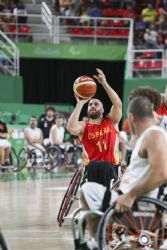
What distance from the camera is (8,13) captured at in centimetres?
3450

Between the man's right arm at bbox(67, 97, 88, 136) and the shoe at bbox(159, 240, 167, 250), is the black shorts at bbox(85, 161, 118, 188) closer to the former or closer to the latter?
the man's right arm at bbox(67, 97, 88, 136)

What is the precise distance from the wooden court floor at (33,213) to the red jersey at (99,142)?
1.11 m

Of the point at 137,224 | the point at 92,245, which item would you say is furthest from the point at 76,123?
the point at 137,224

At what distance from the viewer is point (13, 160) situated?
2786cm

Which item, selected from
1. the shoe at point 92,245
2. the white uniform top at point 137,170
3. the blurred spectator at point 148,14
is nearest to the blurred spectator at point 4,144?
the blurred spectator at point 148,14

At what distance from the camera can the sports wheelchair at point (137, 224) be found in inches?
300

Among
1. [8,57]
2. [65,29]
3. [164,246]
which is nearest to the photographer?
[164,246]

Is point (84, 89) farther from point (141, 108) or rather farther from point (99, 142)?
point (141, 108)

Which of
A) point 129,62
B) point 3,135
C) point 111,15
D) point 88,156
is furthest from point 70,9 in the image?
point 88,156

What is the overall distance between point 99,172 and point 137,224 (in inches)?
189

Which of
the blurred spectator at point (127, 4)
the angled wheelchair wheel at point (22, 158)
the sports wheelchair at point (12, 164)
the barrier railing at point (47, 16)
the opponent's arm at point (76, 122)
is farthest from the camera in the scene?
the blurred spectator at point (127, 4)

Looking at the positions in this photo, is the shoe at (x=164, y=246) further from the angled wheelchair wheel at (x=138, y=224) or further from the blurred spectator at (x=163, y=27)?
the blurred spectator at (x=163, y=27)

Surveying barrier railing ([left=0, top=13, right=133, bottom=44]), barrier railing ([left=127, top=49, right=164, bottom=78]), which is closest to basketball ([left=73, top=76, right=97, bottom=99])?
barrier railing ([left=127, top=49, right=164, bottom=78])

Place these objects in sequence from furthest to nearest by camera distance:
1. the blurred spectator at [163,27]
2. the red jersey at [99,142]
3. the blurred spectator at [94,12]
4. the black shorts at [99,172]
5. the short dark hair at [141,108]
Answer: the blurred spectator at [94,12] < the blurred spectator at [163,27] < the red jersey at [99,142] < the black shorts at [99,172] < the short dark hair at [141,108]
